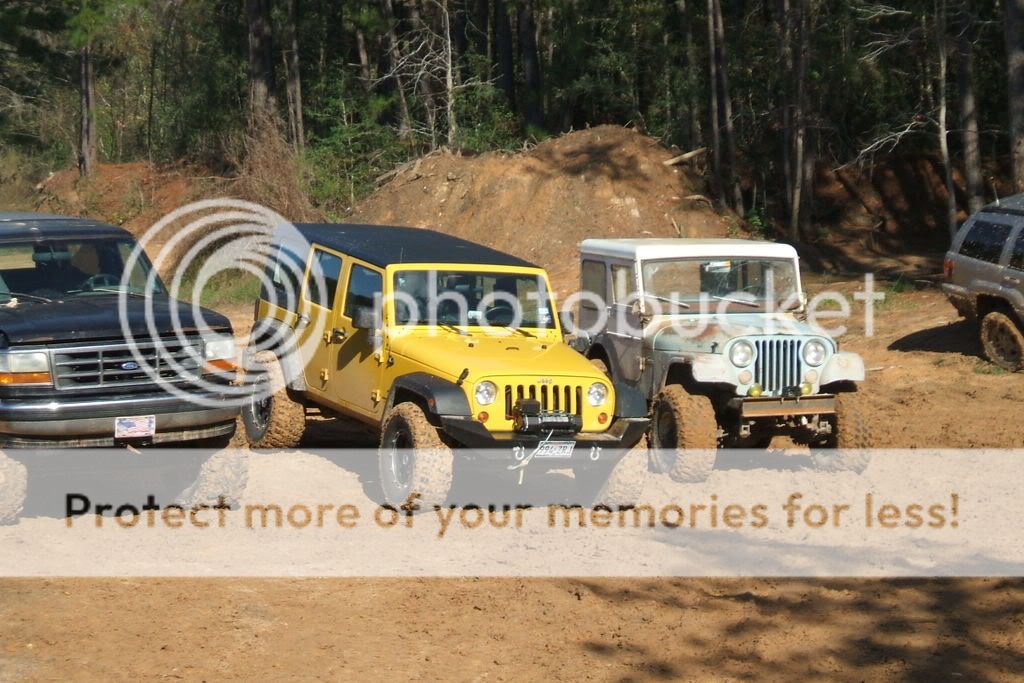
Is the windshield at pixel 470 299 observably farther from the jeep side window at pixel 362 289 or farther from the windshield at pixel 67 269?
the windshield at pixel 67 269

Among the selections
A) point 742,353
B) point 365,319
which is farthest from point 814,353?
point 365,319

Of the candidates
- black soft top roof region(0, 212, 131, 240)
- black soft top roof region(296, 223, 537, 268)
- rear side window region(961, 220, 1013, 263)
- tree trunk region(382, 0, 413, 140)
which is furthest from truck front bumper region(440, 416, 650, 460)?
tree trunk region(382, 0, 413, 140)

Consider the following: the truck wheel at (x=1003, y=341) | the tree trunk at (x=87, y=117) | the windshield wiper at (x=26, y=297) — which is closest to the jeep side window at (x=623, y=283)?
the windshield wiper at (x=26, y=297)

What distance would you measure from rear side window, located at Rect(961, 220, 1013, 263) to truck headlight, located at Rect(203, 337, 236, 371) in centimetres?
945

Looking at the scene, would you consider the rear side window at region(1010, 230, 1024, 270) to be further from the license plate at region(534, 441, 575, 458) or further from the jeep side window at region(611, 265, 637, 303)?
the license plate at region(534, 441, 575, 458)

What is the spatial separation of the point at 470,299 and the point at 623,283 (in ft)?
5.99

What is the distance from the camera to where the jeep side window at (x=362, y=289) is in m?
10.1

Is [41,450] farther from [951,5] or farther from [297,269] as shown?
[951,5]

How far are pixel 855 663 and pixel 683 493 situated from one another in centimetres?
363

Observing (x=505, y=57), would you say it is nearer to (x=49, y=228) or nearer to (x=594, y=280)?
(x=594, y=280)

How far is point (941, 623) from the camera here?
23.0ft

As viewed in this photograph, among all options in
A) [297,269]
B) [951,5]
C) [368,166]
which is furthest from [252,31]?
[297,269]

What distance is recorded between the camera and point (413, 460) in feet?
29.0

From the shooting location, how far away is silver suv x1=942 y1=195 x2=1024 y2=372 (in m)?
14.4
